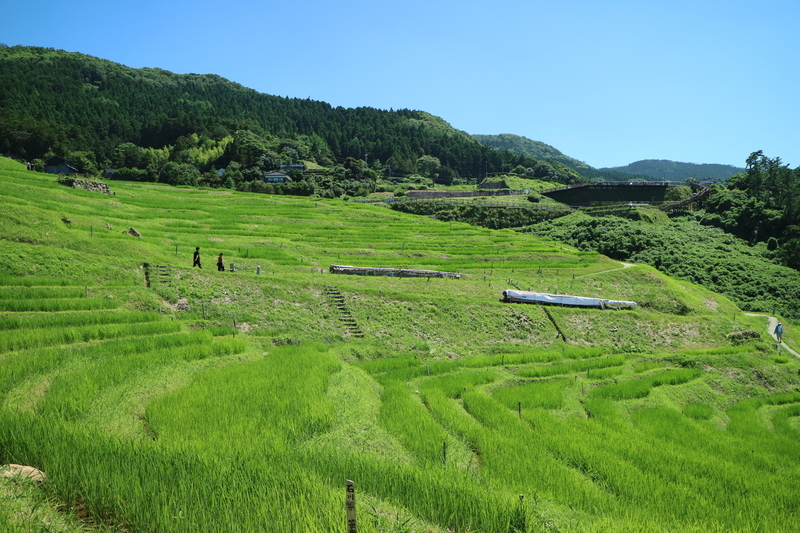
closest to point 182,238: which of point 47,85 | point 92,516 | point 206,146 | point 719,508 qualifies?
point 92,516

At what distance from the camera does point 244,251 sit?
38.5 meters

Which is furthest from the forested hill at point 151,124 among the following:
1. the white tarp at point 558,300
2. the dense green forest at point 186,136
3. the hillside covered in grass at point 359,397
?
the white tarp at point 558,300

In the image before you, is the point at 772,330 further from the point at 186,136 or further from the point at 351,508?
the point at 186,136

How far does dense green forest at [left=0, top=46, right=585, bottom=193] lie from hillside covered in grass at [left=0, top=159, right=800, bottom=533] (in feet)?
227

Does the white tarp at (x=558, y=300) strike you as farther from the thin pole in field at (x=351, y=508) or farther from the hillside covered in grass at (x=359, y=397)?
the thin pole in field at (x=351, y=508)

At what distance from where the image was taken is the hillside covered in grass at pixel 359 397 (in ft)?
26.9

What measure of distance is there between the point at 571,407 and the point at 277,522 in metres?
14.3

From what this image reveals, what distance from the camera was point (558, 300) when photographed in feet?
111

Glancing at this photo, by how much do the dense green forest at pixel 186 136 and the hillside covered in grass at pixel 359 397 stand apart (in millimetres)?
69218

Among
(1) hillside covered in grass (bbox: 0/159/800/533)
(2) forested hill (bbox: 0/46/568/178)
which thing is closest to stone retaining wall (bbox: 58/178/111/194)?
(1) hillside covered in grass (bbox: 0/159/800/533)

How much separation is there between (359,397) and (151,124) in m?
146

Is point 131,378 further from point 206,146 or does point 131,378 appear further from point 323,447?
point 206,146

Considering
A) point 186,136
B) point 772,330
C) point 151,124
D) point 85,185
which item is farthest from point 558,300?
point 151,124

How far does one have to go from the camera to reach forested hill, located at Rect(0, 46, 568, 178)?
106 metres
